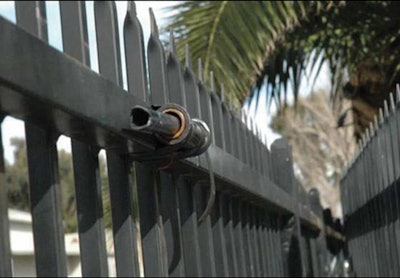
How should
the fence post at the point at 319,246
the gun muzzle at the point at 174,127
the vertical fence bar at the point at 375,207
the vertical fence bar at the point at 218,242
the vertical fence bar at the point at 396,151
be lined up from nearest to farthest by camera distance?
1. the gun muzzle at the point at 174,127
2. the vertical fence bar at the point at 218,242
3. the vertical fence bar at the point at 396,151
4. the vertical fence bar at the point at 375,207
5. the fence post at the point at 319,246

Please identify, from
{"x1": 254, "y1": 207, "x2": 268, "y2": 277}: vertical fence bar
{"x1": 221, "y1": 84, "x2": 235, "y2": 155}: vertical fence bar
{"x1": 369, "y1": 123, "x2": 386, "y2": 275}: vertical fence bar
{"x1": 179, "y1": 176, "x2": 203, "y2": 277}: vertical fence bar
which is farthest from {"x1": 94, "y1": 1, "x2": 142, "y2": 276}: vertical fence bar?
{"x1": 369, "y1": 123, "x2": 386, "y2": 275}: vertical fence bar

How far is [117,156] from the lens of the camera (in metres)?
1.90

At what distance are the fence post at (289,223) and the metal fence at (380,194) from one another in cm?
36

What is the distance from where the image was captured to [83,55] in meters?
1.63

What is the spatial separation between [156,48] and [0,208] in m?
0.84

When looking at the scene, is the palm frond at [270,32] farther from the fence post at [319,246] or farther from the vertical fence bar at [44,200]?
the vertical fence bar at [44,200]

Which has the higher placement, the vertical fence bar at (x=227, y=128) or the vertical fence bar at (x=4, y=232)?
the vertical fence bar at (x=227, y=128)

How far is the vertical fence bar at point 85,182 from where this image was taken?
5.28 feet

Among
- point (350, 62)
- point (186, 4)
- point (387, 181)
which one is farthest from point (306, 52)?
point (387, 181)

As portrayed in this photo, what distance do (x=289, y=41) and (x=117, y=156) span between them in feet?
18.9

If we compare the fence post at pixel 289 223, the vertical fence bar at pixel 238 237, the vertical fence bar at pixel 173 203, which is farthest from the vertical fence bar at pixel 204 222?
the fence post at pixel 289 223

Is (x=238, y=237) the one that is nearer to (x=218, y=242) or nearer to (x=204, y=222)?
(x=218, y=242)

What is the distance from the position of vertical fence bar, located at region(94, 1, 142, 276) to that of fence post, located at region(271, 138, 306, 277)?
2.52m

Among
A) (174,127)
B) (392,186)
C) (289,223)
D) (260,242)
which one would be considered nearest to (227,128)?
(392,186)
